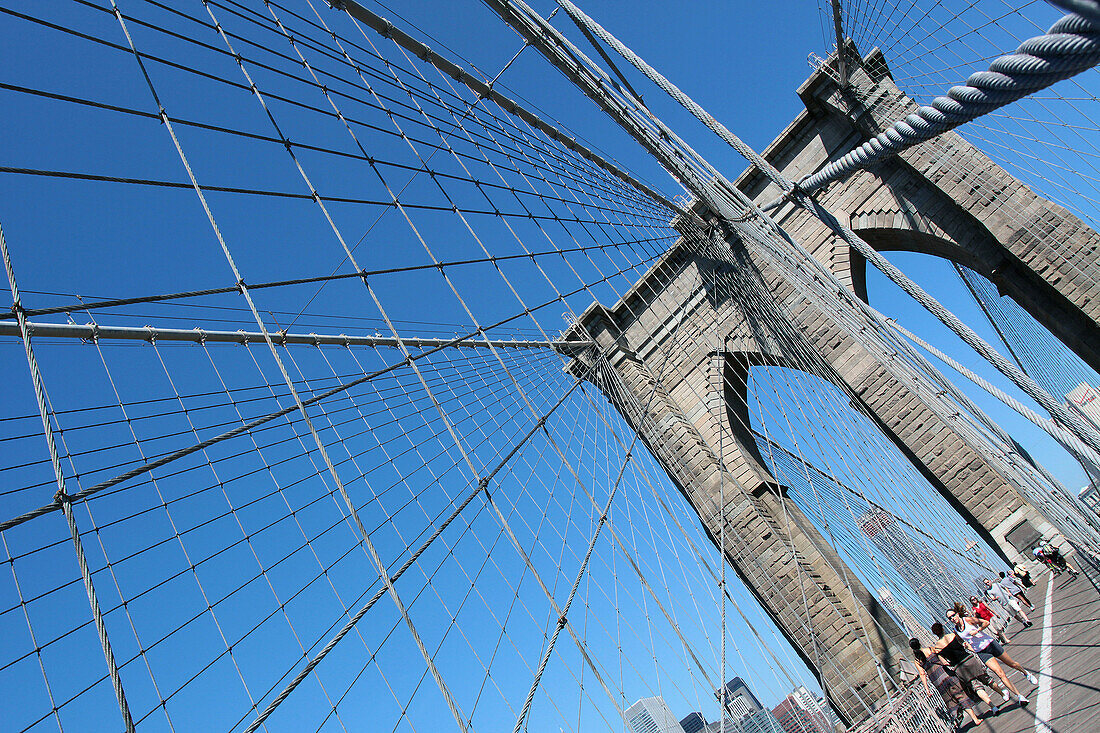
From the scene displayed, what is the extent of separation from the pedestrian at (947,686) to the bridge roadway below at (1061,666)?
12 cm

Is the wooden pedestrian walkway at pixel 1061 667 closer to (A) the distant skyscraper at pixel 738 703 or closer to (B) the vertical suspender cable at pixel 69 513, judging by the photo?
(A) the distant skyscraper at pixel 738 703

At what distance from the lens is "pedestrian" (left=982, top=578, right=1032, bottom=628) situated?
8.46 m

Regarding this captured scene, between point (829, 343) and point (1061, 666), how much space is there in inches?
250

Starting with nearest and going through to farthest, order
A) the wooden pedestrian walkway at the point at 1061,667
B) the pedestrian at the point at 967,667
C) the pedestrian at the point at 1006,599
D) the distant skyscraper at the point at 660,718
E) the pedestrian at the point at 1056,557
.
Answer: the wooden pedestrian walkway at the point at 1061,667 → the pedestrian at the point at 967,667 → the distant skyscraper at the point at 660,718 → the pedestrian at the point at 1006,599 → the pedestrian at the point at 1056,557

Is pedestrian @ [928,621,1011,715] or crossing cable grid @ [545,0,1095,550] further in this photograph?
crossing cable grid @ [545,0,1095,550]

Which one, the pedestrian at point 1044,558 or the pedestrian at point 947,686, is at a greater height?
the pedestrian at point 947,686

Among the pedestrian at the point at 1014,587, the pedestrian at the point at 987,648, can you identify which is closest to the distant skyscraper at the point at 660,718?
the pedestrian at the point at 987,648

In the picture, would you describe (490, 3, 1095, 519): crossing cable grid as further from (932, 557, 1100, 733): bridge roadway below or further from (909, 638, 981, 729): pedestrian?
(909, 638, 981, 729): pedestrian

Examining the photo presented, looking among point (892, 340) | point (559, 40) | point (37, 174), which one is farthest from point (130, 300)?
point (892, 340)

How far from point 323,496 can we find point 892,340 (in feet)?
21.6

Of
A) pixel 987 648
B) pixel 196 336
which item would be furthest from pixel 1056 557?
pixel 196 336

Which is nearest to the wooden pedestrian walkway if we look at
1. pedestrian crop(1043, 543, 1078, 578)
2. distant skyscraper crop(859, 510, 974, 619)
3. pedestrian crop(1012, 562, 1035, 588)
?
pedestrian crop(1012, 562, 1035, 588)

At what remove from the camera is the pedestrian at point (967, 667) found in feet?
18.3

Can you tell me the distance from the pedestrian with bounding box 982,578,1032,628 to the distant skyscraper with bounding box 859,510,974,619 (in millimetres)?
452
